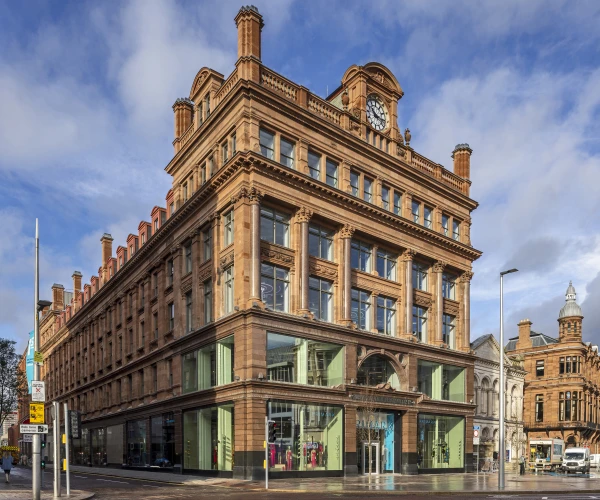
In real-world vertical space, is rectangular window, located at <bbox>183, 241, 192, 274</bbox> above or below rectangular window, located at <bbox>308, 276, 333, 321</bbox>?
above

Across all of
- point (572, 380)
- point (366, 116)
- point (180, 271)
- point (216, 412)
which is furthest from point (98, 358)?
point (572, 380)

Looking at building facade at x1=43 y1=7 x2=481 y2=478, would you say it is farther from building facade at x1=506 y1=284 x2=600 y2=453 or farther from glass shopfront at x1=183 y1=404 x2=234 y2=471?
building facade at x1=506 y1=284 x2=600 y2=453

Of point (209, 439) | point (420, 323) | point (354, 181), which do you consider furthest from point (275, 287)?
point (420, 323)

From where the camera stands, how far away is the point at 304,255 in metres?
39.6

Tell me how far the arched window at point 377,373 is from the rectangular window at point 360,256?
643 cm

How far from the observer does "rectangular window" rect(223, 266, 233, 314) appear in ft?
128

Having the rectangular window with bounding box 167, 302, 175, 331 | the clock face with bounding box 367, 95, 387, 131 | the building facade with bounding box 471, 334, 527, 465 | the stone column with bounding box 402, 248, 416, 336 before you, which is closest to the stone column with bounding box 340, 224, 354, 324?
the stone column with bounding box 402, 248, 416, 336

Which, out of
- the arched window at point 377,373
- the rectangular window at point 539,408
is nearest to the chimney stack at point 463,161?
the arched window at point 377,373

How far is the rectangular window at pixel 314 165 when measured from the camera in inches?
1654

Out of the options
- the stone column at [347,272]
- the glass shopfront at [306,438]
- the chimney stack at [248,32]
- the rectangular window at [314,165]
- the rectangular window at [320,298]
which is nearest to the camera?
the glass shopfront at [306,438]

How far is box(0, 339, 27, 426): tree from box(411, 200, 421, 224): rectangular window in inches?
2205

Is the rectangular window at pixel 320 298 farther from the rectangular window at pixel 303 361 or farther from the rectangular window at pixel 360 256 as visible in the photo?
the rectangular window at pixel 360 256

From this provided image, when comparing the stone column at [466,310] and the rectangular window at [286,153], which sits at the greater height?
the rectangular window at [286,153]

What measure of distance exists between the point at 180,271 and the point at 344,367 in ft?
47.6
